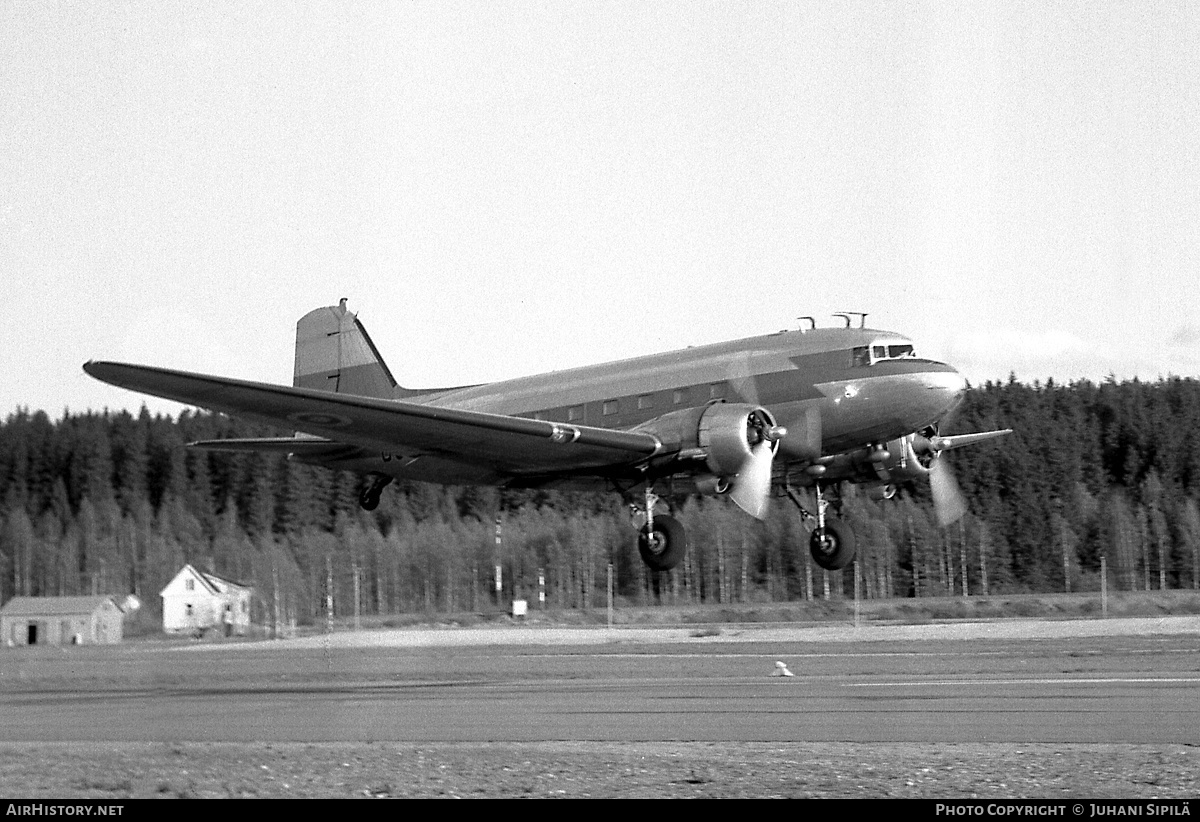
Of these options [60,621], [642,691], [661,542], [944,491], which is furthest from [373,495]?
[60,621]

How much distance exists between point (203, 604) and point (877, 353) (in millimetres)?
39494

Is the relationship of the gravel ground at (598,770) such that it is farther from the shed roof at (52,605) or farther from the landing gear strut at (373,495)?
the shed roof at (52,605)

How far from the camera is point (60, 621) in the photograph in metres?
61.2

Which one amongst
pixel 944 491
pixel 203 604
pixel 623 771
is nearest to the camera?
pixel 623 771

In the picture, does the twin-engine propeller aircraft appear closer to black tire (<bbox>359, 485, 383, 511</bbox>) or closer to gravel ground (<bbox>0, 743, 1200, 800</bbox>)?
black tire (<bbox>359, 485, 383, 511</bbox>)

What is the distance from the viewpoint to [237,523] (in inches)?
1912

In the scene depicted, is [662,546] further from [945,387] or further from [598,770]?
[945,387]

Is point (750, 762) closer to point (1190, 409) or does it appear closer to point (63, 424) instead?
point (63, 424)

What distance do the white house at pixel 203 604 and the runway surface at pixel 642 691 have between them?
2.52m

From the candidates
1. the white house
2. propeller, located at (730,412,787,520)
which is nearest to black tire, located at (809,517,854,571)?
propeller, located at (730,412,787,520)

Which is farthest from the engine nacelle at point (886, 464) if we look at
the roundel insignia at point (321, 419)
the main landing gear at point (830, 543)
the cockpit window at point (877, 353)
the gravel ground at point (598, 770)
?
the roundel insignia at point (321, 419)

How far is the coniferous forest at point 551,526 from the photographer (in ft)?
150

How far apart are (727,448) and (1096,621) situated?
3261 centimetres
